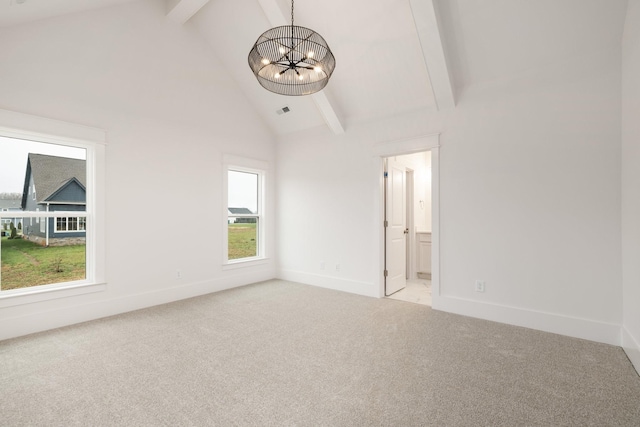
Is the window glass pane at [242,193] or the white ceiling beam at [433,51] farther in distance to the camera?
the window glass pane at [242,193]

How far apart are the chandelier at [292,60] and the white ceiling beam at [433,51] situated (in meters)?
1.10

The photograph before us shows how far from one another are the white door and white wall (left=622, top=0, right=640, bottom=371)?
8.30ft

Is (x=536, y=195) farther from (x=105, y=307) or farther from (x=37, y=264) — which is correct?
(x=37, y=264)

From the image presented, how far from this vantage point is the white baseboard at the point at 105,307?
2.97 metres

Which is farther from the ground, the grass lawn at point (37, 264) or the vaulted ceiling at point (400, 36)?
the vaulted ceiling at point (400, 36)

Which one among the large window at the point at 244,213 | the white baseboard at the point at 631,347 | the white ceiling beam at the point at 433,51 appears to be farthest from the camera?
the large window at the point at 244,213

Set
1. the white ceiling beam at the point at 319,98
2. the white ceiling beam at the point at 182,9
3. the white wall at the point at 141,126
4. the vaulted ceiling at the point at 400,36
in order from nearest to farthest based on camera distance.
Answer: the vaulted ceiling at the point at 400,36 < the white wall at the point at 141,126 < the white ceiling beam at the point at 319,98 < the white ceiling beam at the point at 182,9

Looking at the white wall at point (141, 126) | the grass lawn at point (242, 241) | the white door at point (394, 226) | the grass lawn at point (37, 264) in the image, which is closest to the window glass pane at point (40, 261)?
the grass lawn at point (37, 264)

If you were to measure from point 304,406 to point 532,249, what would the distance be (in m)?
2.89

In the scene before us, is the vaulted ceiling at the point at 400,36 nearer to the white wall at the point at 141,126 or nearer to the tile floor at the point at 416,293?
the white wall at the point at 141,126

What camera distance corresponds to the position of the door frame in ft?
12.6

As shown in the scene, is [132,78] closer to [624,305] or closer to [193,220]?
[193,220]

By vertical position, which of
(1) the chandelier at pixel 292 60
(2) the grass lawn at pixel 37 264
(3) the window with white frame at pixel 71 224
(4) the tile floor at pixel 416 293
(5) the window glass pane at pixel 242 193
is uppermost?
(1) the chandelier at pixel 292 60

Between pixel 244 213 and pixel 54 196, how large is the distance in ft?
8.45
